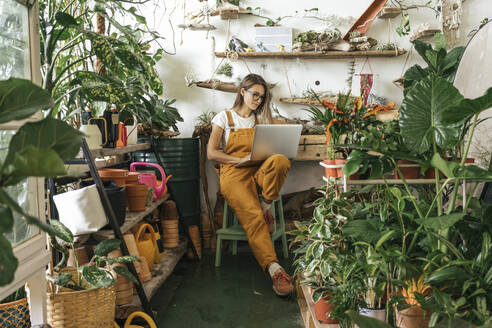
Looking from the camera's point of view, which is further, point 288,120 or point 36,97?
point 288,120

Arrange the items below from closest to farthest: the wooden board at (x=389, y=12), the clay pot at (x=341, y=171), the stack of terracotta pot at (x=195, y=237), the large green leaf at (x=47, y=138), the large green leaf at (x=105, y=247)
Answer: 1. the large green leaf at (x=47, y=138)
2. the large green leaf at (x=105, y=247)
3. the clay pot at (x=341, y=171)
4. the stack of terracotta pot at (x=195, y=237)
5. the wooden board at (x=389, y=12)

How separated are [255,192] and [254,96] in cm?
75

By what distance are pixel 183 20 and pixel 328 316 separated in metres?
2.89

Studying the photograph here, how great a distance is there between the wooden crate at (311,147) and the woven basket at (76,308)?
2.07 meters

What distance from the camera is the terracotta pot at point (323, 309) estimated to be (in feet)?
5.41

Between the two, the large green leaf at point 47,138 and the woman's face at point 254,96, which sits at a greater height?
the woman's face at point 254,96

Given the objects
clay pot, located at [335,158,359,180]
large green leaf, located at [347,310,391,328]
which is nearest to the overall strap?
clay pot, located at [335,158,359,180]

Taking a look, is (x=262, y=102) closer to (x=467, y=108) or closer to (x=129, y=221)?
(x=129, y=221)

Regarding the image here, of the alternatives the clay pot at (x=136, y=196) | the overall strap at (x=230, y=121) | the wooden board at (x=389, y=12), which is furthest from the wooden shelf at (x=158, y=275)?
the wooden board at (x=389, y=12)

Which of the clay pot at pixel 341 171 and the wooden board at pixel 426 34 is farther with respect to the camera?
the wooden board at pixel 426 34

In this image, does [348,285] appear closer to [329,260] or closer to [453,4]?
[329,260]

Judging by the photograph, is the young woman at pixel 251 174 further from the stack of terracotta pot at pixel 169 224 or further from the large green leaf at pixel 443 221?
the large green leaf at pixel 443 221

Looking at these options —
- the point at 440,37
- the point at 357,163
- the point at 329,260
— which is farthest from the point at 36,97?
the point at 440,37

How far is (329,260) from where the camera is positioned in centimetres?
160
